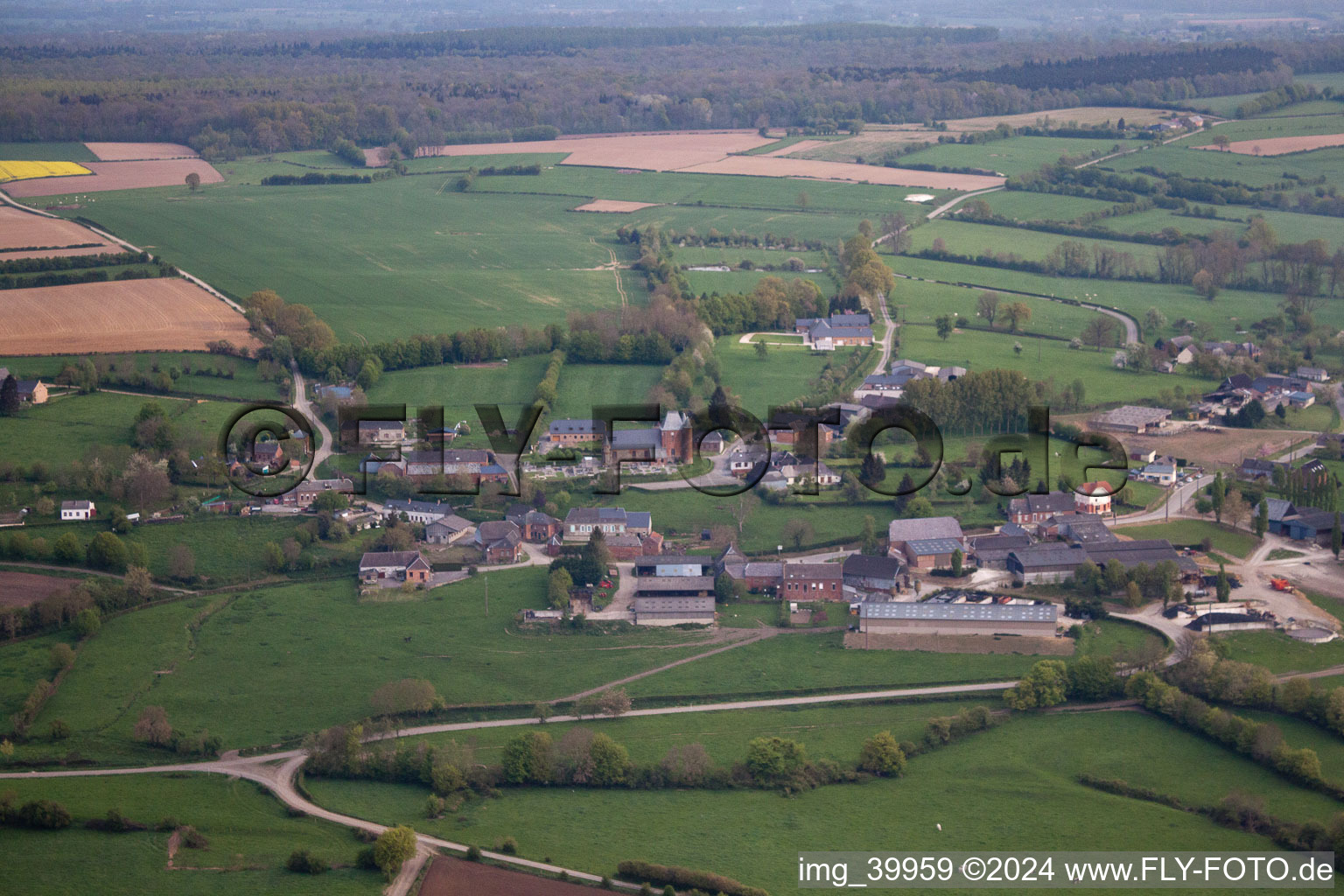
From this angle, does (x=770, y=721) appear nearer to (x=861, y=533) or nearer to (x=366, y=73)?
(x=861, y=533)

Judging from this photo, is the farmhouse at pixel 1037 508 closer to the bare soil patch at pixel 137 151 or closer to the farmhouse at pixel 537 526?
the farmhouse at pixel 537 526

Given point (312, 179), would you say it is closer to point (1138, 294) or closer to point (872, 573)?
point (1138, 294)

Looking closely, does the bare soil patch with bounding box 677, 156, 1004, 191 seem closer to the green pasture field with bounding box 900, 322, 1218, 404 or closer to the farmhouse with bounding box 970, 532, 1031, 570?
the green pasture field with bounding box 900, 322, 1218, 404

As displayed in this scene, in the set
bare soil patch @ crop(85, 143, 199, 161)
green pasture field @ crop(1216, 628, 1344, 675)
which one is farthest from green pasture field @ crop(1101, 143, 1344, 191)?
bare soil patch @ crop(85, 143, 199, 161)

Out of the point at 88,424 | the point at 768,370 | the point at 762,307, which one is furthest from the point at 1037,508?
the point at 88,424

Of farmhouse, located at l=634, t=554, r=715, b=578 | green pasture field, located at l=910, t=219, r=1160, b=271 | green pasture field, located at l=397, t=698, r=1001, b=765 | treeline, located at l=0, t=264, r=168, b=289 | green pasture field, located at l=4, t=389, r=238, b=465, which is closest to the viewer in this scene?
green pasture field, located at l=397, t=698, r=1001, b=765

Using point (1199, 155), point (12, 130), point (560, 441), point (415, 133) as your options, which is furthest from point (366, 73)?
point (560, 441)
